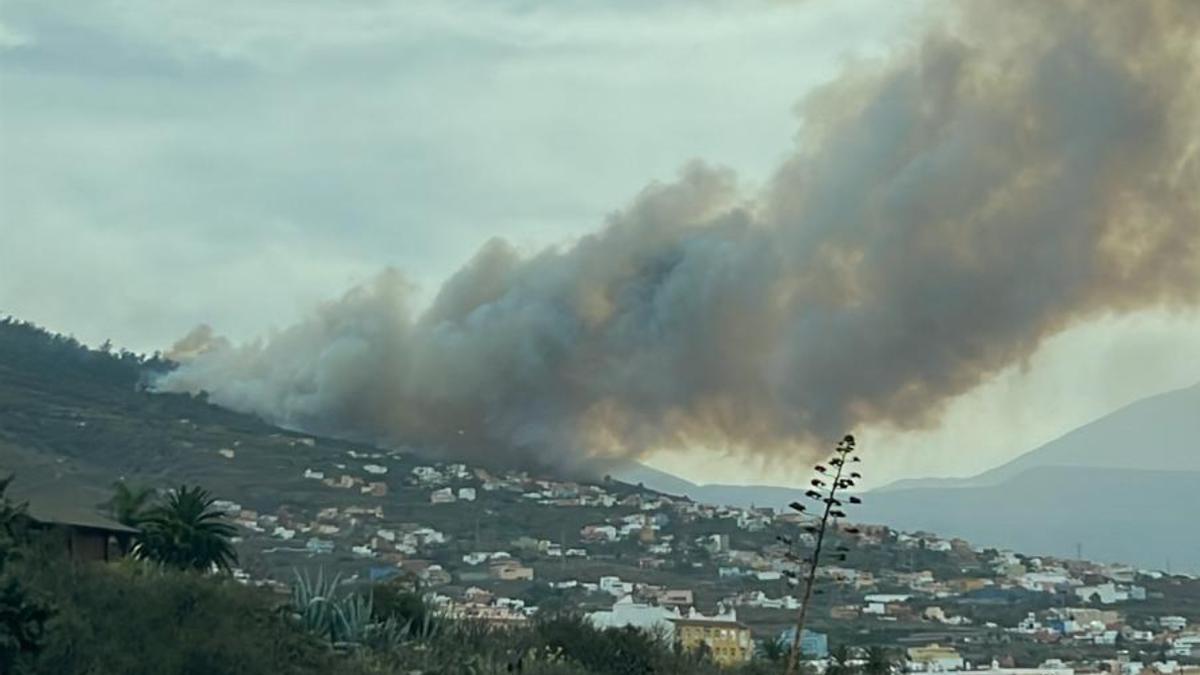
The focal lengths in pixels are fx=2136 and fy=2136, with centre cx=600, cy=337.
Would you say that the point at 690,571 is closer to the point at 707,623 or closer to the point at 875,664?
the point at 707,623

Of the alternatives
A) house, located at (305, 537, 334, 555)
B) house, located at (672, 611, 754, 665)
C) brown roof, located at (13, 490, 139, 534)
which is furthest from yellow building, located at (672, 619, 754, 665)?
house, located at (305, 537, 334, 555)

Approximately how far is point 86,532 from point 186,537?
7.38 feet

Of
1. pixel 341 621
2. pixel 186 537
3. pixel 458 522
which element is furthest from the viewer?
pixel 458 522

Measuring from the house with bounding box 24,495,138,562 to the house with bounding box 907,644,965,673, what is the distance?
1562 inches

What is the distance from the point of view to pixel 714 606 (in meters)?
111

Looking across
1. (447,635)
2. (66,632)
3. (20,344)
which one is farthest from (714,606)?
(20,344)

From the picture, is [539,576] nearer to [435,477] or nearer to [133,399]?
[435,477]

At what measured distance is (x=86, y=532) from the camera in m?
48.8

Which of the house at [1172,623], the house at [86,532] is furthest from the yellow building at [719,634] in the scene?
the house at [1172,623]

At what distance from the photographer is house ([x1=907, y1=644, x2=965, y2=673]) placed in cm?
8531

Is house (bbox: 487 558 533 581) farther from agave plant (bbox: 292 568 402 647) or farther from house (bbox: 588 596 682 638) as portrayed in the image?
agave plant (bbox: 292 568 402 647)

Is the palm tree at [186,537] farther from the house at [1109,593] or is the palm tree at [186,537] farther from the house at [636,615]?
the house at [1109,593]

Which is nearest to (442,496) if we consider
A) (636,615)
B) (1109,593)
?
(1109,593)

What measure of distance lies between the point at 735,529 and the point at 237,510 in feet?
142
